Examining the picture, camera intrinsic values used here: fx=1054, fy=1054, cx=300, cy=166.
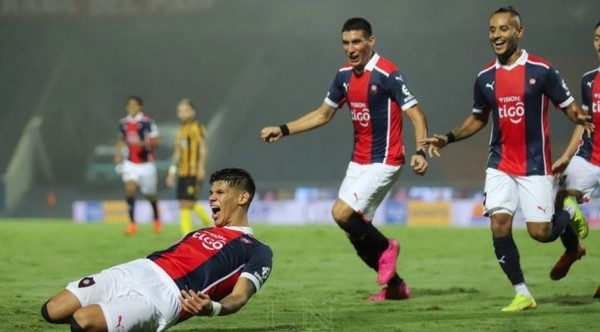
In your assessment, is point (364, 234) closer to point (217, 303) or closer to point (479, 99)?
point (479, 99)

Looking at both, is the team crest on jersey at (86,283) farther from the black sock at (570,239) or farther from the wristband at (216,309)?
the black sock at (570,239)

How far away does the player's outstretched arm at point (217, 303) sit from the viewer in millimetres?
5223

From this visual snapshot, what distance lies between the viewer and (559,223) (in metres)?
8.52

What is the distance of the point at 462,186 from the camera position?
922 inches

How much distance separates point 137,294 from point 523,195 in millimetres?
3817

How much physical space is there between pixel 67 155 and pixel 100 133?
113 cm

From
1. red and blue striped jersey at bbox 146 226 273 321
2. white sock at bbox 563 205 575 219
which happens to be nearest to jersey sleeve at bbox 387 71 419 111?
white sock at bbox 563 205 575 219

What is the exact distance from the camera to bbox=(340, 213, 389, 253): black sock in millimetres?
8961

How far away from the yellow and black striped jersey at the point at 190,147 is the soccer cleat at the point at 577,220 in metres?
7.67

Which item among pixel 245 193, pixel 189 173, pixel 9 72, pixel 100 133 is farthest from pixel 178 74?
pixel 245 193

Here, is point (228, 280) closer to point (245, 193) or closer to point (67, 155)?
point (245, 193)

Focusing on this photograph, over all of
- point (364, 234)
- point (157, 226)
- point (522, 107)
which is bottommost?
point (157, 226)

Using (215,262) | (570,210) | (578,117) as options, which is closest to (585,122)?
(578,117)

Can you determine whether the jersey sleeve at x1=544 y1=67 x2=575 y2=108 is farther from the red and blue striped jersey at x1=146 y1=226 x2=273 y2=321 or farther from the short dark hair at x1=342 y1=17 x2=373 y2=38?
the red and blue striped jersey at x1=146 y1=226 x2=273 y2=321
